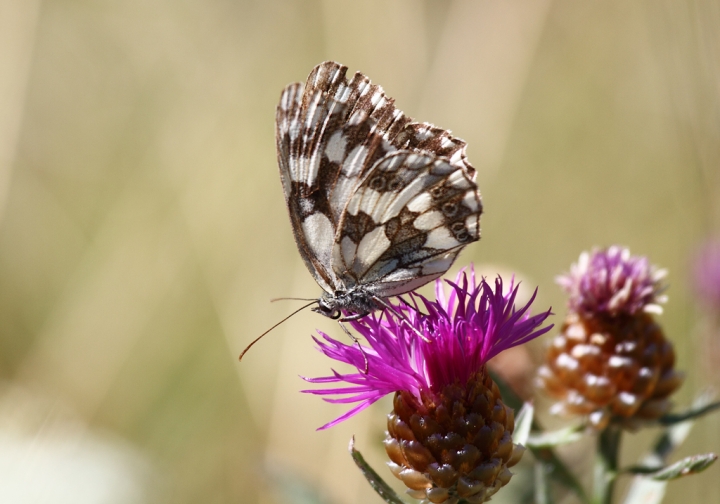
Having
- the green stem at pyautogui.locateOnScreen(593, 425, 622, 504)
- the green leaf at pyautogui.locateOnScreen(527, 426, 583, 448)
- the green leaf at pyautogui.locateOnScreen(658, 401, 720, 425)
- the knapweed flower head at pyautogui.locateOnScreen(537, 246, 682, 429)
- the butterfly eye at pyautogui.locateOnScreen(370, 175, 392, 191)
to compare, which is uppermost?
the butterfly eye at pyautogui.locateOnScreen(370, 175, 392, 191)

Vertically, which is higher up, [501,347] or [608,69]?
[608,69]

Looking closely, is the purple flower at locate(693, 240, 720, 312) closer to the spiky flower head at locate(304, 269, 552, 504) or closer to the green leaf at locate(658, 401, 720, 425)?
the green leaf at locate(658, 401, 720, 425)

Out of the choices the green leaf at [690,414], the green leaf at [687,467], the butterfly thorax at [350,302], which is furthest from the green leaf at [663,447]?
the butterfly thorax at [350,302]

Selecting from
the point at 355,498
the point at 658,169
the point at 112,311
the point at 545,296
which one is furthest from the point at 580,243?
the point at 112,311

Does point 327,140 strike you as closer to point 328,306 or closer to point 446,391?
point 328,306

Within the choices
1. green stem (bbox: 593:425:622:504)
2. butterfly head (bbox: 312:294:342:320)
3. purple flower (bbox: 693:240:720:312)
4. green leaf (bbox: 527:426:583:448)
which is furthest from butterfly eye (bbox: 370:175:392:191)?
purple flower (bbox: 693:240:720:312)

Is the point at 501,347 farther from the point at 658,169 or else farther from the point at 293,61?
the point at 293,61
